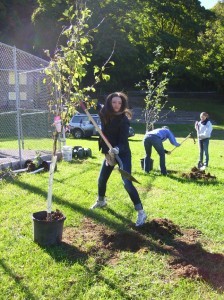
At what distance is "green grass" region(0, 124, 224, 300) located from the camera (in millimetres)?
3693

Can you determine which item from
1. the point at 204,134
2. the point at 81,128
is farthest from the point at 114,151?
the point at 81,128

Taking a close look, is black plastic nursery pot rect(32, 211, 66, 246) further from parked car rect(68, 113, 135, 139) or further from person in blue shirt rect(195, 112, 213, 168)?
parked car rect(68, 113, 135, 139)

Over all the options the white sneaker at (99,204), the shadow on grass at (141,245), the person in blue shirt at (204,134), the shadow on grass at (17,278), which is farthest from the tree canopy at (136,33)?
the shadow on grass at (17,278)

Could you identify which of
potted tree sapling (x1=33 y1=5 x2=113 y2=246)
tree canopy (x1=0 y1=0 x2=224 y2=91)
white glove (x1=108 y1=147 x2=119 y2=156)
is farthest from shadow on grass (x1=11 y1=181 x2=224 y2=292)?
tree canopy (x1=0 y1=0 x2=224 y2=91)

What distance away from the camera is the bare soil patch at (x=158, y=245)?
409cm

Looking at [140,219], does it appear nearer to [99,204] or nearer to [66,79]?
[99,204]

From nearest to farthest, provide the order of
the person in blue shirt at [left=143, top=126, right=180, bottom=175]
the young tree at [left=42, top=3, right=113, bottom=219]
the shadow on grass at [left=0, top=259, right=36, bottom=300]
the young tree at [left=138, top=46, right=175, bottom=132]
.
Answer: the shadow on grass at [left=0, top=259, right=36, bottom=300]
the young tree at [left=42, top=3, right=113, bottom=219]
the person in blue shirt at [left=143, top=126, right=180, bottom=175]
the young tree at [left=138, top=46, right=175, bottom=132]

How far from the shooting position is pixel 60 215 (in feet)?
16.2

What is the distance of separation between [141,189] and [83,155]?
14.7 ft

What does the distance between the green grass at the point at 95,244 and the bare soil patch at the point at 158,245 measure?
0.12ft

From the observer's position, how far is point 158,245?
15.6ft

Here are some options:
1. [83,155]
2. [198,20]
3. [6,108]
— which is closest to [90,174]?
[83,155]

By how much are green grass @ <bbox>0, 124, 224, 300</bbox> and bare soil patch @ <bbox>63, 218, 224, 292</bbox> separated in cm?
4

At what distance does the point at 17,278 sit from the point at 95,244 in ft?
3.75
